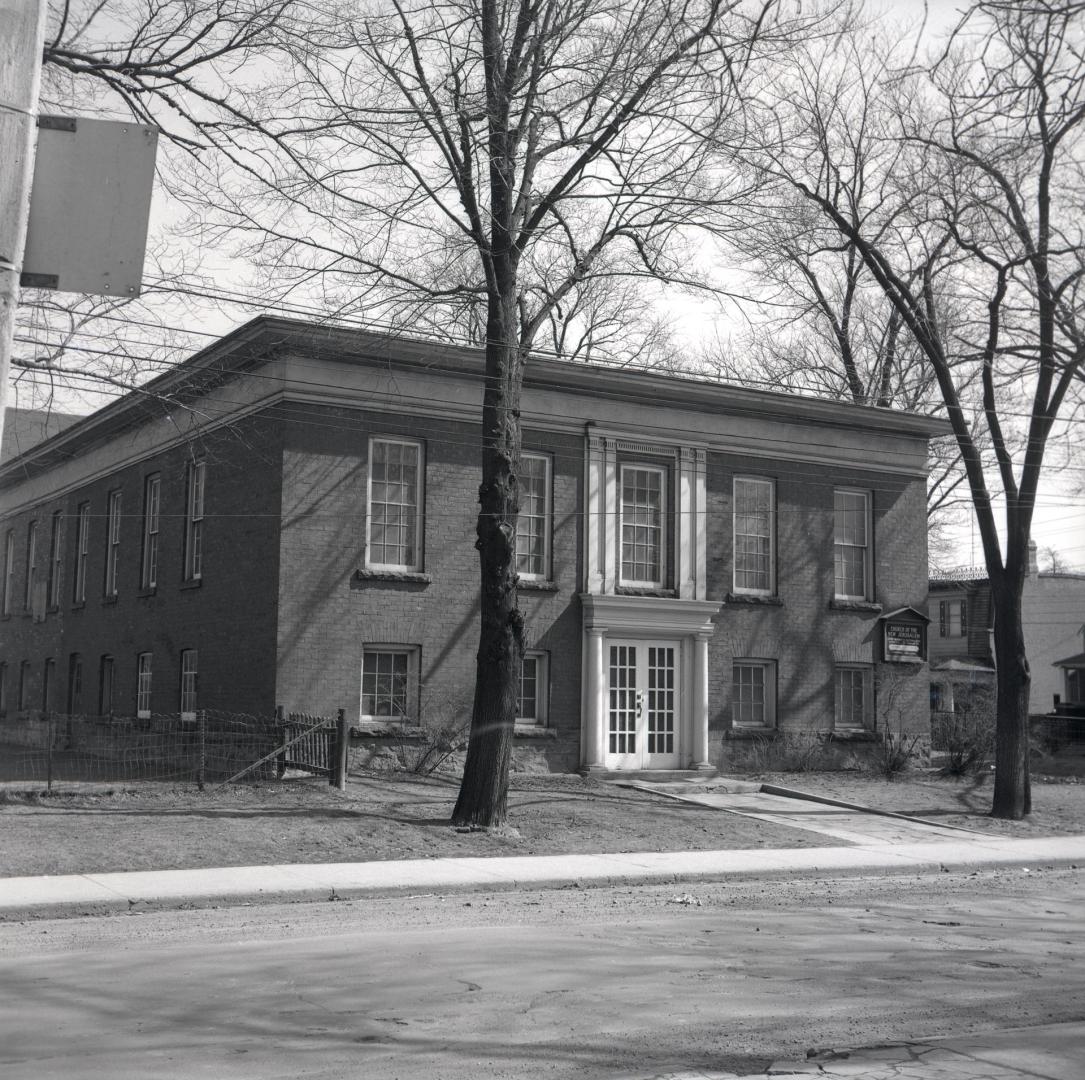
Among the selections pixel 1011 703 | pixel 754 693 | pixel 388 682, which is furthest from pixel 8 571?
pixel 1011 703

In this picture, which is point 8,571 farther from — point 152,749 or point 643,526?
point 643,526

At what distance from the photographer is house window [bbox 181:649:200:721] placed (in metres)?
26.0

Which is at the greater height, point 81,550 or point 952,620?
point 952,620

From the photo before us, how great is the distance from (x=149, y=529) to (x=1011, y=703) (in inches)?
723

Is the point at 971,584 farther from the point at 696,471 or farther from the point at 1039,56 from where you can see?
the point at 1039,56

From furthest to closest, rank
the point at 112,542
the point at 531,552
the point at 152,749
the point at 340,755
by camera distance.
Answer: the point at 112,542, the point at 152,749, the point at 531,552, the point at 340,755

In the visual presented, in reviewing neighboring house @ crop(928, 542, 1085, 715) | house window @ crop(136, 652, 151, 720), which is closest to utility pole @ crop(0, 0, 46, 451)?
house window @ crop(136, 652, 151, 720)

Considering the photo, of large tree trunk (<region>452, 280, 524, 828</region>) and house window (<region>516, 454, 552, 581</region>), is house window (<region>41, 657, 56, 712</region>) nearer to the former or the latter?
house window (<region>516, 454, 552, 581</region>)

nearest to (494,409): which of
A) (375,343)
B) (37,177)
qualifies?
(375,343)

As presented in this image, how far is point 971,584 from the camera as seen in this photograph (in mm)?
57562

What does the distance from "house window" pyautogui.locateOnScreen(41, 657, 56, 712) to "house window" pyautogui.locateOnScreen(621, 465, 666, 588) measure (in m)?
16.7

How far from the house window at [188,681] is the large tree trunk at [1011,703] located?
48.9 ft

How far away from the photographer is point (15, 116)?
3727mm

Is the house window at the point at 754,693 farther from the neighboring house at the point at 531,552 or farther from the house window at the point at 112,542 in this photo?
the house window at the point at 112,542
